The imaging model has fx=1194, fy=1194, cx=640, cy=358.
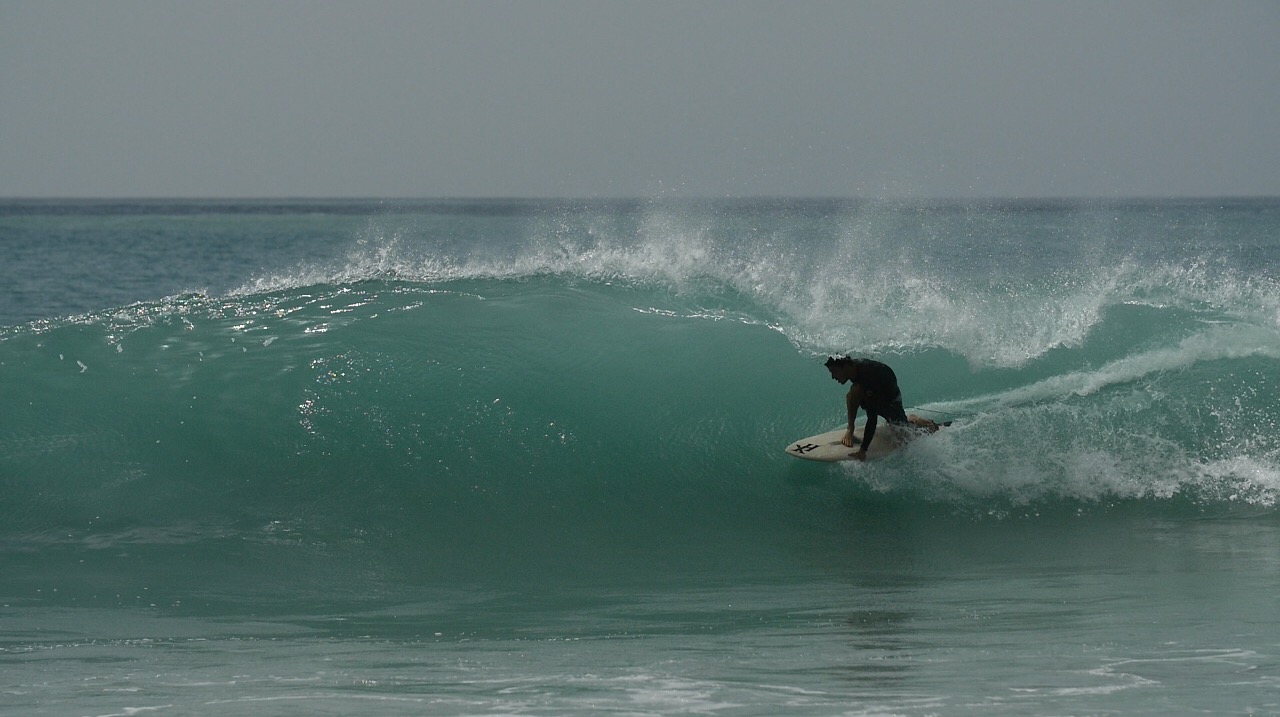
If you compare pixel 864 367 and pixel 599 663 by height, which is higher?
pixel 864 367

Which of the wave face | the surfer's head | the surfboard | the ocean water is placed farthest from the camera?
the surfboard

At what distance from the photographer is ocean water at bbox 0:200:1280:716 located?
215 inches

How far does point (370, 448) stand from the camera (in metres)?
10.2

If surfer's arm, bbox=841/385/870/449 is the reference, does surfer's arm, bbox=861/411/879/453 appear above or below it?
below

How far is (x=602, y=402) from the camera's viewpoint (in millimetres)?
11180

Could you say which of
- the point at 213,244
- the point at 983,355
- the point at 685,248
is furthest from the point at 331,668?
the point at 213,244

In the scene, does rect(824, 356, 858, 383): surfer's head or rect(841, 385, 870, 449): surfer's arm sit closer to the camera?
rect(824, 356, 858, 383): surfer's head

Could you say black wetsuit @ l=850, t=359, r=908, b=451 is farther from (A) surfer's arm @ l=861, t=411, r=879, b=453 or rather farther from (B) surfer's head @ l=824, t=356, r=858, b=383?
(B) surfer's head @ l=824, t=356, r=858, b=383

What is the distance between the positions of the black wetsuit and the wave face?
15.7 inches

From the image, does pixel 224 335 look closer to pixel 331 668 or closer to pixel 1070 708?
pixel 331 668

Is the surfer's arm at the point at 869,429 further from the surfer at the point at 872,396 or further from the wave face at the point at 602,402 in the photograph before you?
the wave face at the point at 602,402

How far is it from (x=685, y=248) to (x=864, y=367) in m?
5.47

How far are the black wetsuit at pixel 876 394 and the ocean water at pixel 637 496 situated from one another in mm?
439

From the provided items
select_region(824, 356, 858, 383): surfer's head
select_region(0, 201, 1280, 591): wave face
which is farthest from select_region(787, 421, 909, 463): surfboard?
select_region(824, 356, 858, 383): surfer's head
